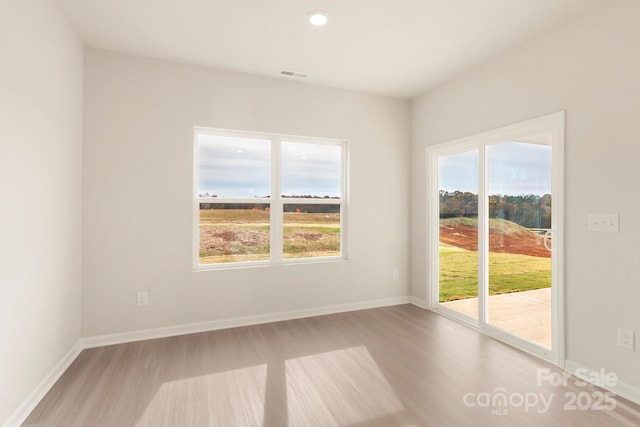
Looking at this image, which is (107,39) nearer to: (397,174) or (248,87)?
(248,87)

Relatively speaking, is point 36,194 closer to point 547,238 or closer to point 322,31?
point 322,31

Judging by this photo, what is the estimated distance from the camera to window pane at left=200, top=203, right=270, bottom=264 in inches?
140

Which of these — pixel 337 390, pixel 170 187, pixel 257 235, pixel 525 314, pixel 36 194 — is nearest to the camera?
pixel 36 194

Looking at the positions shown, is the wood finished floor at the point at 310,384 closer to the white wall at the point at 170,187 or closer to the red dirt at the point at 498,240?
the white wall at the point at 170,187

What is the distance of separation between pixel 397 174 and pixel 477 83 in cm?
146

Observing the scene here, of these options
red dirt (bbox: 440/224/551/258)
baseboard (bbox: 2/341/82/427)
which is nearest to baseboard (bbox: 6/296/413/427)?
baseboard (bbox: 2/341/82/427)

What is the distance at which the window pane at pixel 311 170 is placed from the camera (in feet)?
13.0

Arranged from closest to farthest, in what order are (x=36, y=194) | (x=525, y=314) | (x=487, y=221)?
(x=36, y=194) < (x=525, y=314) < (x=487, y=221)

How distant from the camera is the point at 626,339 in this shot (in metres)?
2.24

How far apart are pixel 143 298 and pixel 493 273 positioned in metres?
3.62

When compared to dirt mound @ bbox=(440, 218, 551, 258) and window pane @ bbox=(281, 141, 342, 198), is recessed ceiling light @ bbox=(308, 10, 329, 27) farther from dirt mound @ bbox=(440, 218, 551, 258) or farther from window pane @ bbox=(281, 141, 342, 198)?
dirt mound @ bbox=(440, 218, 551, 258)

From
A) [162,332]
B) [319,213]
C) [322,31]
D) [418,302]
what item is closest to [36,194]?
[162,332]

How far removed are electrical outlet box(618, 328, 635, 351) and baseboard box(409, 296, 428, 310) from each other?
2.09 meters

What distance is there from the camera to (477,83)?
→ 340cm
